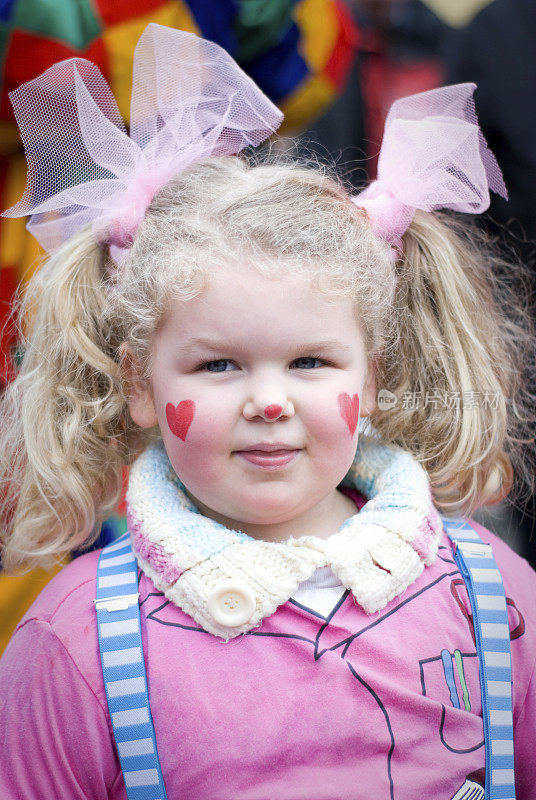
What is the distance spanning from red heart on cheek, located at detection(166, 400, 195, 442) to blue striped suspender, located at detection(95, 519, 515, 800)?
0.25 meters

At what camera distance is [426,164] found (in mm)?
1513

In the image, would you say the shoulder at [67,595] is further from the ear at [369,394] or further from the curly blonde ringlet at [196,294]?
the ear at [369,394]

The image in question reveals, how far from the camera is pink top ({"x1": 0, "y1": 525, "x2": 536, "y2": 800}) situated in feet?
4.08

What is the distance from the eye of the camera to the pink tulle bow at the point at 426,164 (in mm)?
1512

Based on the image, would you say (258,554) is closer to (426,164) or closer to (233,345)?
(233,345)

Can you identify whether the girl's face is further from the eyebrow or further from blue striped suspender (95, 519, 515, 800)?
blue striped suspender (95, 519, 515, 800)

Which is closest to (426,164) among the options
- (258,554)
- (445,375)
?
(445,375)

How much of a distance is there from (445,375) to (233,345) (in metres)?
0.54

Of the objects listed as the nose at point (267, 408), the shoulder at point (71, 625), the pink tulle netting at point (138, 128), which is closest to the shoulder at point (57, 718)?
the shoulder at point (71, 625)

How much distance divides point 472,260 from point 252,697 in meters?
0.98

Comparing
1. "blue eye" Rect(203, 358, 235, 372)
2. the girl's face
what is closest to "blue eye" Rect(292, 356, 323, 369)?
the girl's face

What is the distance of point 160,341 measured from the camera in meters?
1.41

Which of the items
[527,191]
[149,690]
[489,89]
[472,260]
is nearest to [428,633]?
[149,690]

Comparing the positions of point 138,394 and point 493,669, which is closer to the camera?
point 493,669
